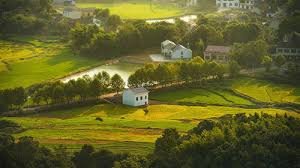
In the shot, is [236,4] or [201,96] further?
[236,4]

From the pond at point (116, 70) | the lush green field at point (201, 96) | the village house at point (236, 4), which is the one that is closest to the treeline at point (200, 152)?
the lush green field at point (201, 96)

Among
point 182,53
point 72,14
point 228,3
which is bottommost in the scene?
point 182,53

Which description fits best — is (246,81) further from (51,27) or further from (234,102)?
(51,27)

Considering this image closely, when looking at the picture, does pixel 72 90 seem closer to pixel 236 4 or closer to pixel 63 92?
pixel 63 92

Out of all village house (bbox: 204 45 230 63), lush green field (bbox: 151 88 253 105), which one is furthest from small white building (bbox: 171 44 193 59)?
lush green field (bbox: 151 88 253 105)

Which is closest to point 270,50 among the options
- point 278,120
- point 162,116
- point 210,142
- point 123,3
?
point 162,116

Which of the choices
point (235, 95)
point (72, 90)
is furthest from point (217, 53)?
point (72, 90)

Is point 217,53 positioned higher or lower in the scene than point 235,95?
higher
